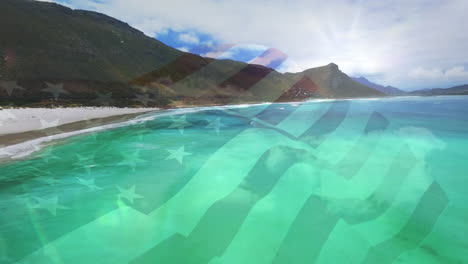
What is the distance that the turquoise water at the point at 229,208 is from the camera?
7070 mm

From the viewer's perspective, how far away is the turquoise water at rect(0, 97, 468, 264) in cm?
707

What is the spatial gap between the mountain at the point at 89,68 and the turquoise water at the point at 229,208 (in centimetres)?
3532

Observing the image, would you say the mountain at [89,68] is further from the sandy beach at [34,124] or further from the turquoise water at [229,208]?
the turquoise water at [229,208]

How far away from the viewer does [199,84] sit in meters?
108

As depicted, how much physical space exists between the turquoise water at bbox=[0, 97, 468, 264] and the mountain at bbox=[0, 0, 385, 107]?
3532 cm

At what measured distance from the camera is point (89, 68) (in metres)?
71.9

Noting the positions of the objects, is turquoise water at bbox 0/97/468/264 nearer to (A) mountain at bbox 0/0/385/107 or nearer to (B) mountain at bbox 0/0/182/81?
(A) mountain at bbox 0/0/385/107

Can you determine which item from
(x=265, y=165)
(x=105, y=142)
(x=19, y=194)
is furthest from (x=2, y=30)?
(x=265, y=165)

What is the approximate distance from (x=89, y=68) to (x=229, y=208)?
78257 millimetres

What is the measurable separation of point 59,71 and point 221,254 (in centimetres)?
7096

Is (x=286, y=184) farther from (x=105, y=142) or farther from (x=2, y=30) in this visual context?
(x=2, y=30)
